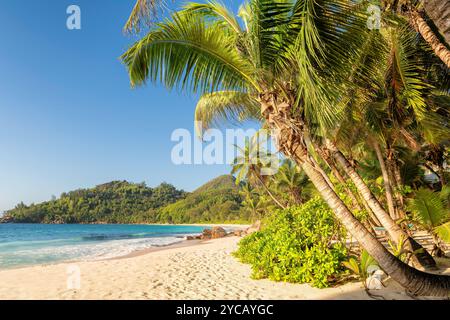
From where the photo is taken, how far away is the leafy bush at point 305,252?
5.53 metres

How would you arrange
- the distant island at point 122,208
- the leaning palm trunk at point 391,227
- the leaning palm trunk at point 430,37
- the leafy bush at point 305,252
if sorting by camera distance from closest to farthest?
the leaning palm trunk at point 430,37 → the leaning palm trunk at point 391,227 → the leafy bush at point 305,252 → the distant island at point 122,208

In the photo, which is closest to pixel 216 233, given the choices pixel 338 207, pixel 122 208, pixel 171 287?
pixel 171 287

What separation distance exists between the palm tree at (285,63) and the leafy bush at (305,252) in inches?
82.6

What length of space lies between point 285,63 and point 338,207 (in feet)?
7.58

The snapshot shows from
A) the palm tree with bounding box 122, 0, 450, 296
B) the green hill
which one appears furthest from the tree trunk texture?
the green hill

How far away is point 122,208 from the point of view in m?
99.3

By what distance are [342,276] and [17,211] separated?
4821 inches

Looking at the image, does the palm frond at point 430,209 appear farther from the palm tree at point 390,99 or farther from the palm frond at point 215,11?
the palm frond at point 215,11

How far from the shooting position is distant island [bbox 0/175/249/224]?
89.6m

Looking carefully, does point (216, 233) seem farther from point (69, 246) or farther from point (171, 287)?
point (171, 287)

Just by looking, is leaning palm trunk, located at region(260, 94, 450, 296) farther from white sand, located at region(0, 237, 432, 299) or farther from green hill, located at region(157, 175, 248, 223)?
green hill, located at region(157, 175, 248, 223)

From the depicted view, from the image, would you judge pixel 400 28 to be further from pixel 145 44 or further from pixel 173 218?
pixel 173 218

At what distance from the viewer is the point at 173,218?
93.2 m

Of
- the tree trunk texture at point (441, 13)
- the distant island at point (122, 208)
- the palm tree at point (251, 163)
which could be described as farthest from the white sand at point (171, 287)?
the distant island at point (122, 208)
